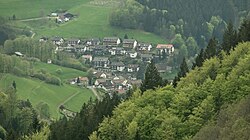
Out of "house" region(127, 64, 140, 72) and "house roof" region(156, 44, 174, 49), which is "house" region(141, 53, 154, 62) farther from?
"house" region(127, 64, 140, 72)

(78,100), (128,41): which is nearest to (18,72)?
(78,100)

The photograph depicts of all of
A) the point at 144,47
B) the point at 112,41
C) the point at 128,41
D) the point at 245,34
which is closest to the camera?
the point at 245,34

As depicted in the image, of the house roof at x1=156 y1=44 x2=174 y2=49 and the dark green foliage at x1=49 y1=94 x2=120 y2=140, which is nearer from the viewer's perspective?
the dark green foliage at x1=49 y1=94 x2=120 y2=140

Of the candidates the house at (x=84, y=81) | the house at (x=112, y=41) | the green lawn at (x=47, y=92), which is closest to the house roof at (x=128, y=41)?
the house at (x=112, y=41)

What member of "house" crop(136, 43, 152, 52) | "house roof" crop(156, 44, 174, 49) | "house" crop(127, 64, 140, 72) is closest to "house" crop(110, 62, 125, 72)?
"house" crop(127, 64, 140, 72)

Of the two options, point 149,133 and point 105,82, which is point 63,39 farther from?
point 149,133

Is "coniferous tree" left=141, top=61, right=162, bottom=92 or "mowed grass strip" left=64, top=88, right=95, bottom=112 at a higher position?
"coniferous tree" left=141, top=61, right=162, bottom=92

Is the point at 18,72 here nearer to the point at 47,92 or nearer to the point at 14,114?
the point at 47,92
